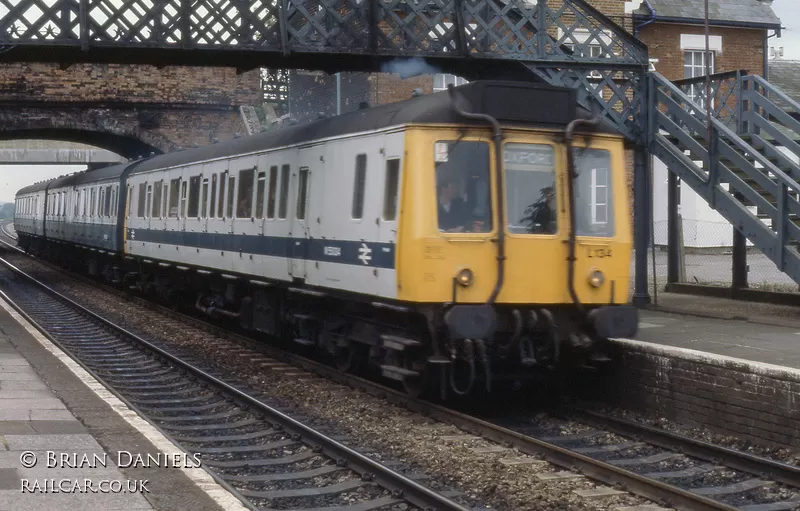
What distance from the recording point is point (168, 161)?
65.7 feet

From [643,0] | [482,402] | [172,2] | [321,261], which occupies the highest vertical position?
[643,0]

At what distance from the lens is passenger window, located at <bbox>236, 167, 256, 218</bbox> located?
14.9 metres

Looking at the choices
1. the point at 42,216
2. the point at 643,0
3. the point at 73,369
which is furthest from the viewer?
the point at 42,216

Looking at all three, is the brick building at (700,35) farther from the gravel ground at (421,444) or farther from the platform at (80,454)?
the platform at (80,454)

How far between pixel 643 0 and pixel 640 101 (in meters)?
16.5

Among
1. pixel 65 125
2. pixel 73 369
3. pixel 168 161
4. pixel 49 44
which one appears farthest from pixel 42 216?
pixel 73 369

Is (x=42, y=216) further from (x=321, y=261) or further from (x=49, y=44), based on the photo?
(x=321, y=261)

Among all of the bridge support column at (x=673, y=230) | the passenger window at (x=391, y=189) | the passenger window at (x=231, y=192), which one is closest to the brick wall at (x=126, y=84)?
the passenger window at (x=231, y=192)

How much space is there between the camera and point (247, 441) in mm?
9258

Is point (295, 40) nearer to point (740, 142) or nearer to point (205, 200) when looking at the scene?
point (205, 200)

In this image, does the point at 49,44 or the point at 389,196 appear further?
the point at 49,44

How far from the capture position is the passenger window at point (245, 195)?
48.8 feet

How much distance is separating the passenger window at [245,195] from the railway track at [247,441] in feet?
6.90

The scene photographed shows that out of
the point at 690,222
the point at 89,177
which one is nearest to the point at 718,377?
the point at 89,177
